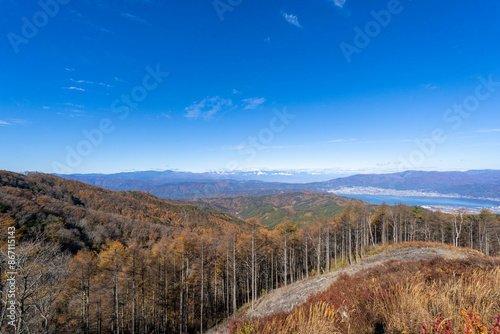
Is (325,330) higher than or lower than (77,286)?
higher

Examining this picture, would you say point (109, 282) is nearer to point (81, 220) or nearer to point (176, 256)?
point (176, 256)

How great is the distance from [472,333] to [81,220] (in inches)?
2587

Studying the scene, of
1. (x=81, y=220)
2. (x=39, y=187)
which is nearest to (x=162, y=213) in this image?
(x=39, y=187)

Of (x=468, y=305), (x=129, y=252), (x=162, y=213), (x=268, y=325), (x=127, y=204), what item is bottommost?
(x=162, y=213)

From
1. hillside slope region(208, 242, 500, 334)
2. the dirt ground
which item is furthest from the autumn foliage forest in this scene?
the dirt ground

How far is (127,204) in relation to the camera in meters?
95.8

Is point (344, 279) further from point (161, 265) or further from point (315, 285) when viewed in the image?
point (161, 265)

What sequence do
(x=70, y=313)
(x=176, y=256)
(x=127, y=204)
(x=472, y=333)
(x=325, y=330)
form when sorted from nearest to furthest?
1. (x=472, y=333)
2. (x=325, y=330)
3. (x=70, y=313)
4. (x=176, y=256)
5. (x=127, y=204)

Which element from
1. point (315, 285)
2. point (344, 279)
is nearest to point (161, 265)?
point (315, 285)

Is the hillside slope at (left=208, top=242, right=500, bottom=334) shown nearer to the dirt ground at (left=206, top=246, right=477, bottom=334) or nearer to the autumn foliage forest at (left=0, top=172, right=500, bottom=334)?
the dirt ground at (left=206, top=246, right=477, bottom=334)

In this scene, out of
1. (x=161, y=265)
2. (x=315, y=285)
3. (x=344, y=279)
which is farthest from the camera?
(x=161, y=265)

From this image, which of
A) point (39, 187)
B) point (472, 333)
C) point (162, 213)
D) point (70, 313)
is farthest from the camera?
point (162, 213)

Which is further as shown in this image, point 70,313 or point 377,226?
point 377,226

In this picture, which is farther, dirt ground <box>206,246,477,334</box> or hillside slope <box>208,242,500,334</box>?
dirt ground <box>206,246,477,334</box>
